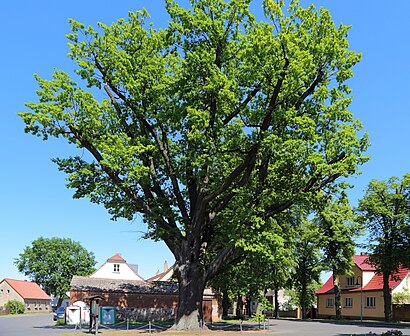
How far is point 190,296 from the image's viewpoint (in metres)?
29.5

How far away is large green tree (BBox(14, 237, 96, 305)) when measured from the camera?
350ft

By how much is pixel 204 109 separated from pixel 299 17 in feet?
22.4

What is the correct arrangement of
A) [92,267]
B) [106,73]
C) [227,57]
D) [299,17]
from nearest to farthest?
[299,17] → [227,57] → [106,73] → [92,267]

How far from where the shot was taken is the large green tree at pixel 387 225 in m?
47.8

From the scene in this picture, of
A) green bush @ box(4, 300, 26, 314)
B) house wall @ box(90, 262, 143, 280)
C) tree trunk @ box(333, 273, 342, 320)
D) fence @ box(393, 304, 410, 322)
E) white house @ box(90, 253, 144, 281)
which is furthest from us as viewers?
green bush @ box(4, 300, 26, 314)

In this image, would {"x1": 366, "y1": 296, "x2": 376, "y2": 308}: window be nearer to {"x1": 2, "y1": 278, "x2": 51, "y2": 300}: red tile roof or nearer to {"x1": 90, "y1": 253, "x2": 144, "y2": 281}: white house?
{"x1": 90, "y1": 253, "x2": 144, "y2": 281}: white house

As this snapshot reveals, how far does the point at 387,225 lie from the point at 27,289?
247 feet

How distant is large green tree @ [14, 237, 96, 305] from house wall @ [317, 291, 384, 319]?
55367 mm

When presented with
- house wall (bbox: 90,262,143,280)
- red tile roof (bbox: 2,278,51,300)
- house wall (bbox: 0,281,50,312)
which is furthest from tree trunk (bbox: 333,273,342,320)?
house wall (bbox: 0,281,50,312)

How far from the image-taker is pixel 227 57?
27.0 m

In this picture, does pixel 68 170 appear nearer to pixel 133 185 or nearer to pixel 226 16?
pixel 133 185

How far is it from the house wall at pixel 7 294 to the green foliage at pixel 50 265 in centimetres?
948

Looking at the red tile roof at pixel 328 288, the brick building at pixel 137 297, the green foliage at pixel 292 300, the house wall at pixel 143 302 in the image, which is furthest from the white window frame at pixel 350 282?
the house wall at pixel 143 302

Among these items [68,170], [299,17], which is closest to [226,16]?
[299,17]
